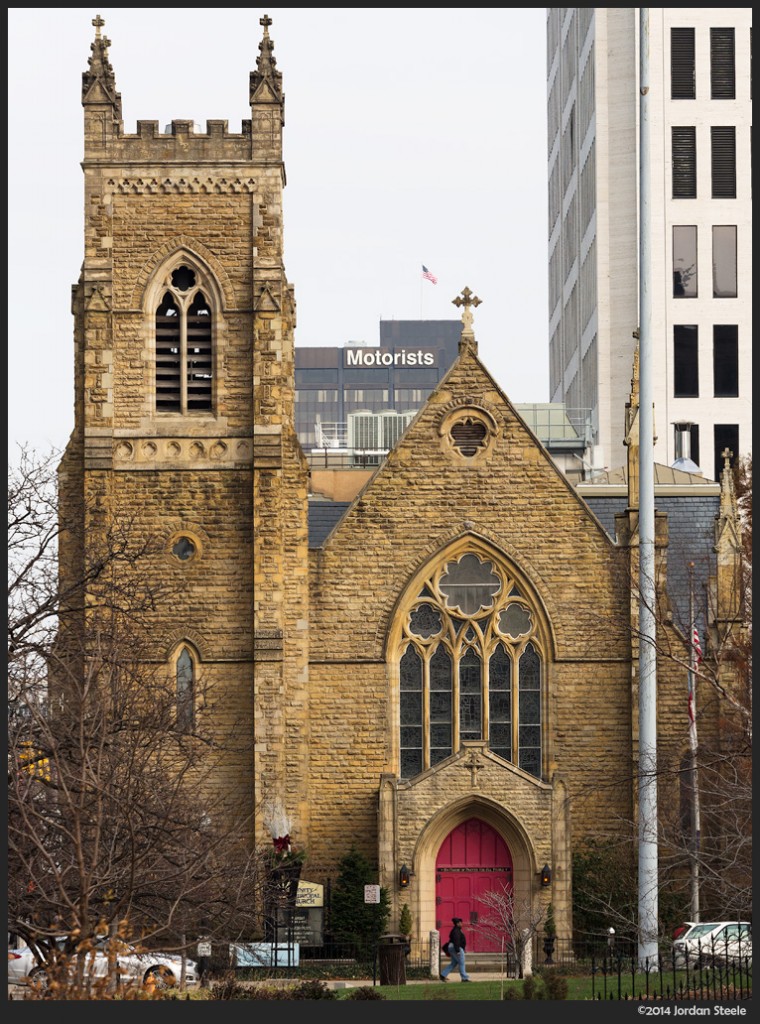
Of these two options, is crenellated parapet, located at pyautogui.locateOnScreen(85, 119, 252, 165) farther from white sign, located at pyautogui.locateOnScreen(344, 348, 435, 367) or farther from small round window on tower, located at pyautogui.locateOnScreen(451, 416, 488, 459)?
white sign, located at pyautogui.locateOnScreen(344, 348, 435, 367)

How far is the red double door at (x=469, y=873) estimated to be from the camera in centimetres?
4475

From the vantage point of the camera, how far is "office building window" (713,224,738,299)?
253 ft

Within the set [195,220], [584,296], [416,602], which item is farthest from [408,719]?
[584,296]

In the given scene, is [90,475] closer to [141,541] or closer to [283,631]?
[141,541]

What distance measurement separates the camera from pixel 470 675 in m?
45.9

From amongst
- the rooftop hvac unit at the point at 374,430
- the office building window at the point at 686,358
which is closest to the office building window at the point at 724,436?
the office building window at the point at 686,358

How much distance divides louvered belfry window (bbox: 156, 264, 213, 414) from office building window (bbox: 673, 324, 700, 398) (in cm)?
3295

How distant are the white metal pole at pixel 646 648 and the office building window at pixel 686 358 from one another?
40230 mm

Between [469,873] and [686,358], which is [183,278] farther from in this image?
[686,358]

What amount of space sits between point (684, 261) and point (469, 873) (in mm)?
37119

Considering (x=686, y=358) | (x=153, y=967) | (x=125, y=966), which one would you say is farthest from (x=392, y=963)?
(x=686, y=358)

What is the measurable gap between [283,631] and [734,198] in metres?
37.4

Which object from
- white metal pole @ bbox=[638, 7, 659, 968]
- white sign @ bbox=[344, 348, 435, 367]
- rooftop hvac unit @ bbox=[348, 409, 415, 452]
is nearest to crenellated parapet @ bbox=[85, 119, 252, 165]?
white metal pole @ bbox=[638, 7, 659, 968]

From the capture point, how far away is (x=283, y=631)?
45156 millimetres
